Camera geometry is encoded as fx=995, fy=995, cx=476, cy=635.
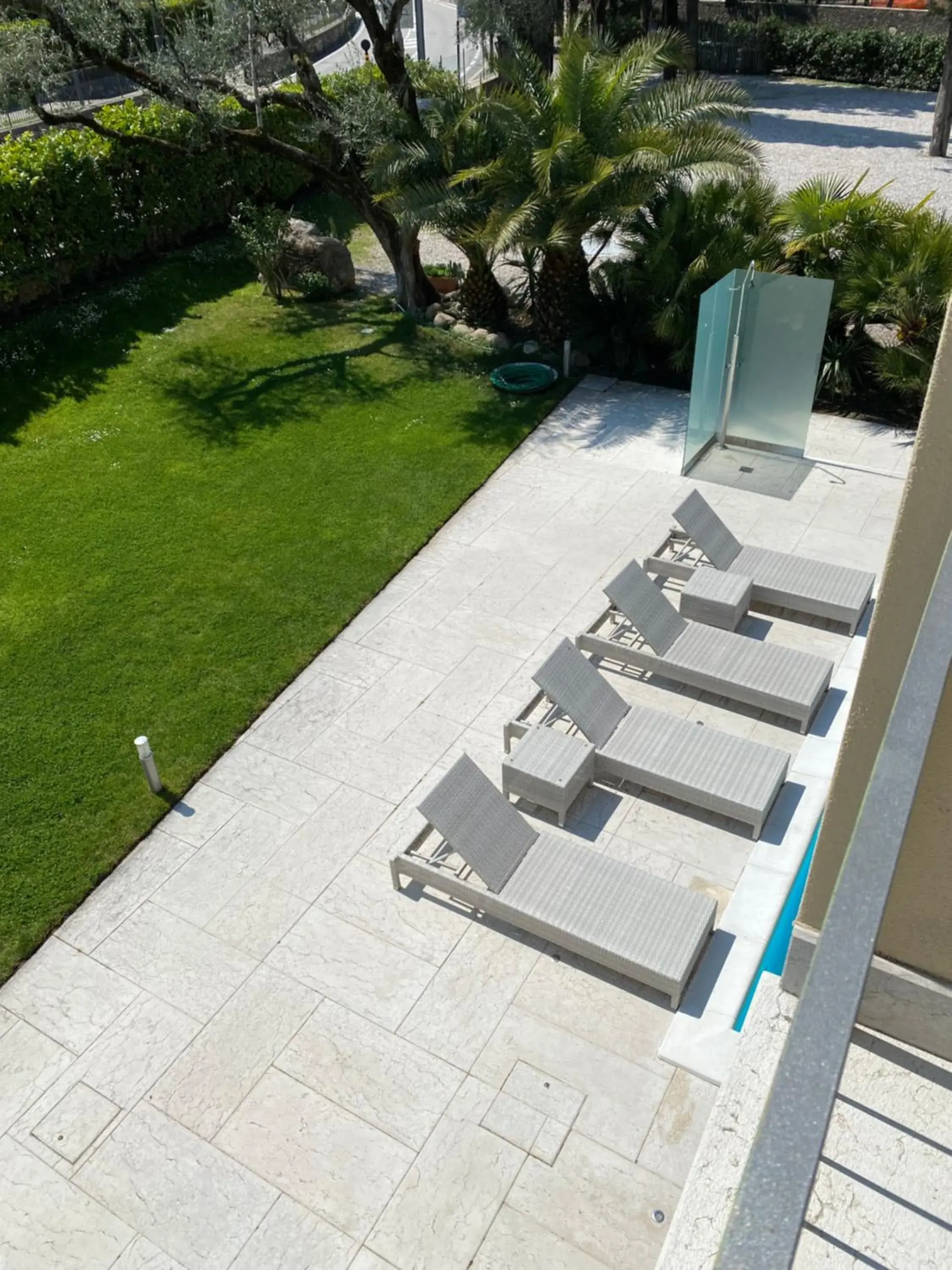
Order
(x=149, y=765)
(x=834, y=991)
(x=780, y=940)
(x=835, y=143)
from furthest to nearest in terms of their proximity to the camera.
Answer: (x=835, y=143) < (x=149, y=765) < (x=780, y=940) < (x=834, y=991)

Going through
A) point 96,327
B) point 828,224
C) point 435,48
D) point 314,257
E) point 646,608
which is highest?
point 435,48

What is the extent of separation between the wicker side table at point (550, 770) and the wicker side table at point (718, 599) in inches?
93.8

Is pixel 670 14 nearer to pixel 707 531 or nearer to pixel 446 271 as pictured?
pixel 446 271

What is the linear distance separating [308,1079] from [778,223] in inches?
494

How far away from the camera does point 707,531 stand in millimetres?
10500

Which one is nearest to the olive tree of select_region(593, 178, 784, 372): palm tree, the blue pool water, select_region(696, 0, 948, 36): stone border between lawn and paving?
select_region(593, 178, 784, 372): palm tree

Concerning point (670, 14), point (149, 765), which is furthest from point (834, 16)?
point (149, 765)

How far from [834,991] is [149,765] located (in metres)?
7.68

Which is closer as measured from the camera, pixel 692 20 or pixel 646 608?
pixel 646 608

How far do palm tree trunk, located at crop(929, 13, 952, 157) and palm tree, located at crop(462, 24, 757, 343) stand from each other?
444 inches

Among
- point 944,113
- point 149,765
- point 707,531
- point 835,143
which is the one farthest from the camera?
point 835,143

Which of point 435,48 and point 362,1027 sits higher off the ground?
point 435,48

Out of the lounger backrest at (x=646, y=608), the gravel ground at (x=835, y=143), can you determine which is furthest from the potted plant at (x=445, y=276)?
the lounger backrest at (x=646, y=608)

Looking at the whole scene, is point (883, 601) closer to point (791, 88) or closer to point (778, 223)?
point (778, 223)
